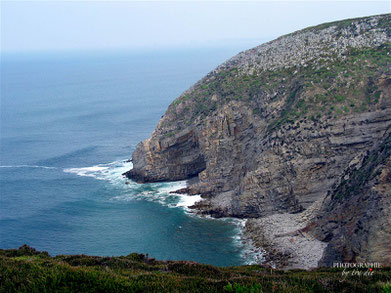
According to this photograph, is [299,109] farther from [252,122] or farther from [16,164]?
[16,164]

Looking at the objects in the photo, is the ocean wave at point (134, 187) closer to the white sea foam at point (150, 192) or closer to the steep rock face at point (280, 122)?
the white sea foam at point (150, 192)

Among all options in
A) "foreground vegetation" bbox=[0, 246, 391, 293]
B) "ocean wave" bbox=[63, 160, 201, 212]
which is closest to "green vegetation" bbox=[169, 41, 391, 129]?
"ocean wave" bbox=[63, 160, 201, 212]

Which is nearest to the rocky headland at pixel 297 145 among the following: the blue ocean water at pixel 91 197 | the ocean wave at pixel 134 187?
the ocean wave at pixel 134 187

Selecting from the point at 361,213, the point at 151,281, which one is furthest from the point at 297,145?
the point at 151,281

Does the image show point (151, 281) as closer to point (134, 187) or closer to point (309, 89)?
point (309, 89)

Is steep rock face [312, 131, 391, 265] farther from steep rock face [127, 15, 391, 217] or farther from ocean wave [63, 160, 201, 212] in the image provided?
ocean wave [63, 160, 201, 212]
